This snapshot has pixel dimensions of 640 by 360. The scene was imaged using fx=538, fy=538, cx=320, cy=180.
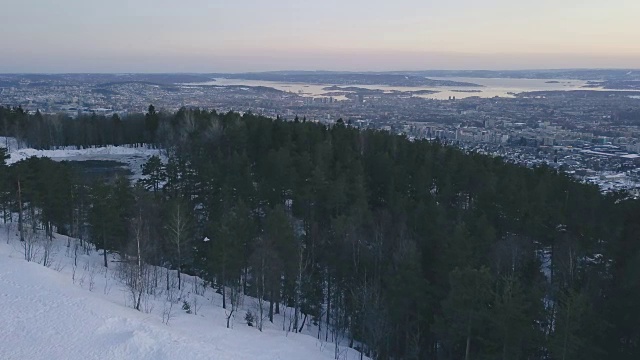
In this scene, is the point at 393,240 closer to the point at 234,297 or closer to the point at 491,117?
the point at 234,297

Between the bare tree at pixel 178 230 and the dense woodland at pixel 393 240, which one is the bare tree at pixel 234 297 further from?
the bare tree at pixel 178 230

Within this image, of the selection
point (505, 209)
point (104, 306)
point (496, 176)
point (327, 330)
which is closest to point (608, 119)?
point (496, 176)

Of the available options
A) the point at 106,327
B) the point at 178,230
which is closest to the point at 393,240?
the point at 178,230

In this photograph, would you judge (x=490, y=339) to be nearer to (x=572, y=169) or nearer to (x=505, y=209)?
(x=505, y=209)

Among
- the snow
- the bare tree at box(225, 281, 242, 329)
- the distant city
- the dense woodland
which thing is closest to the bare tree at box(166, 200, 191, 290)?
the dense woodland

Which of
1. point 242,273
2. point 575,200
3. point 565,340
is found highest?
point 575,200

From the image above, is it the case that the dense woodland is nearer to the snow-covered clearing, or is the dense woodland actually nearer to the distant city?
the distant city
